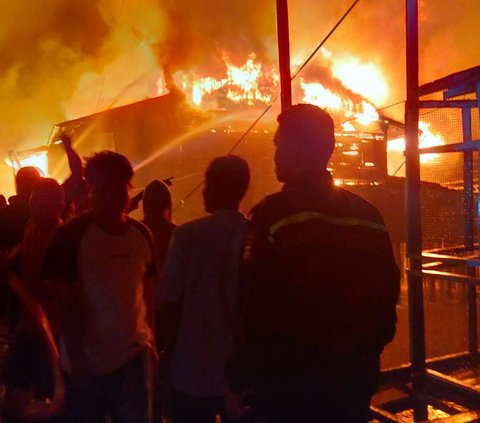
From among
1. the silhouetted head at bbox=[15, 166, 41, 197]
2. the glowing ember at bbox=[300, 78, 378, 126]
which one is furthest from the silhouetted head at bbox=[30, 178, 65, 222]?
the glowing ember at bbox=[300, 78, 378, 126]

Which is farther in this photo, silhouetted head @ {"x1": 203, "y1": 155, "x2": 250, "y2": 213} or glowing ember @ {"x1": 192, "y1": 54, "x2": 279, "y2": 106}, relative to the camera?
glowing ember @ {"x1": 192, "y1": 54, "x2": 279, "y2": 106}

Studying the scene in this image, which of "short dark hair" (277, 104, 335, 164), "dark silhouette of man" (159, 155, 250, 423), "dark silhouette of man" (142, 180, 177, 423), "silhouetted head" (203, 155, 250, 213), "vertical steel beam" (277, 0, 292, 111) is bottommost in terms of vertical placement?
"dark silhouette of man" (159, 155, 250, 423)

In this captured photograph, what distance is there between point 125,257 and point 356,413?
1.37 meters

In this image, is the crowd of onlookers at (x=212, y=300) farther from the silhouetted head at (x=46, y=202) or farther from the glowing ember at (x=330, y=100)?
the glowing ember at (x=330, y=100)

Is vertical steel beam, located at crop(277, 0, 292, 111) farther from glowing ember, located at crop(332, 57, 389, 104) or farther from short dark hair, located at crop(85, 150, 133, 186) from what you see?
glowing ember, located at crop(332, 57, 389, 104)

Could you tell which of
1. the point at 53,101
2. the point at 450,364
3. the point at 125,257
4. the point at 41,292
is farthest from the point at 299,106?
the point at 53,101

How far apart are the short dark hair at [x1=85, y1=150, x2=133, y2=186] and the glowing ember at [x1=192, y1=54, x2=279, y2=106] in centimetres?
2128

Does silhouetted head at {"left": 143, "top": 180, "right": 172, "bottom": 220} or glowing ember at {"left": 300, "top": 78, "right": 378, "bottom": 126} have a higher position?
glowing ember at {"left": 300, "top": 78, "right": 378, "bottom": 126}

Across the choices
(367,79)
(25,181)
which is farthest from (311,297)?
(367,79)

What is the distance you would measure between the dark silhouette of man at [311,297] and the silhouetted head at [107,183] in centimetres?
→ 108

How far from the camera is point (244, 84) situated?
26.1 m

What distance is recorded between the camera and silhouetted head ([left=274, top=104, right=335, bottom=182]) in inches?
78.3

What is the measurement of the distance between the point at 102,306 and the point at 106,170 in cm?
69

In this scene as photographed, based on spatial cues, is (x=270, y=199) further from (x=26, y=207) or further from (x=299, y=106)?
(x=26, y=207)
